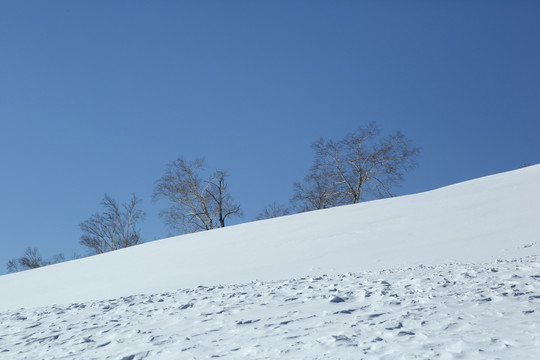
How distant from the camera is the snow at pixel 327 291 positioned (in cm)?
438

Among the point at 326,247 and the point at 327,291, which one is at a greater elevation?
the point at 326,247

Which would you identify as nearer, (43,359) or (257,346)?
(257,346)

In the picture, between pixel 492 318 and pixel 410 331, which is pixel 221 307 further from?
pixel 492 318

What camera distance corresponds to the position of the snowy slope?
10094 millimetres

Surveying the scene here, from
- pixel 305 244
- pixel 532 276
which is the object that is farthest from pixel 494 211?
pixel 532 276

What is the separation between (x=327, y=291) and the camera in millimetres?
6711

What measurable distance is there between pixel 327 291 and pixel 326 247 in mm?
5227

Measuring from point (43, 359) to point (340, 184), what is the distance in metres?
23.5

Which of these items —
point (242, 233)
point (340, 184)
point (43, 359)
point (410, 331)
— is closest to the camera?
point (410, 331)

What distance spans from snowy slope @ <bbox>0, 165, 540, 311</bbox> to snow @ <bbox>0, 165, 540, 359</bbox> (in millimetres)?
70

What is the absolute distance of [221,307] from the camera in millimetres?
6367

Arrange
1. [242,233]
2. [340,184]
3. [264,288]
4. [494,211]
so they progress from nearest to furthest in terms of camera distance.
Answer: [264,288] → [494,211] → [242,233] → [340,184]

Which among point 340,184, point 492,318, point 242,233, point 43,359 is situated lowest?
point 492,318

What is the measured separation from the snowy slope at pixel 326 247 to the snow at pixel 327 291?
0.07 m
